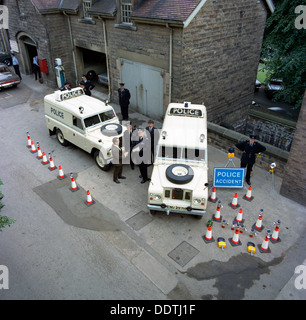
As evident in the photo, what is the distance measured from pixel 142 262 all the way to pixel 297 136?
19.0 ft

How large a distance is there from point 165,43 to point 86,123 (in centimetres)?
486

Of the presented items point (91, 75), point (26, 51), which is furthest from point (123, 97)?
point (26, 51)

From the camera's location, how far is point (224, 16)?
12477mm

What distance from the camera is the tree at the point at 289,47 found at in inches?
575

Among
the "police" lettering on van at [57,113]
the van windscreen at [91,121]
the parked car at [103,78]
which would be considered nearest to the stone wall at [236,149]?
the van windscreen at [91,121]

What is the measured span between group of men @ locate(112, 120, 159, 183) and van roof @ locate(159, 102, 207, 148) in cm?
74

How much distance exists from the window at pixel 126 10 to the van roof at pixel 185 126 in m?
6.03

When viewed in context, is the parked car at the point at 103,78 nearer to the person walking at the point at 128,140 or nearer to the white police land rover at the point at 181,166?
the person walking at the point at 128,140

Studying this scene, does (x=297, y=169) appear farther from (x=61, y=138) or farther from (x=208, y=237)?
(x=61, y=138)

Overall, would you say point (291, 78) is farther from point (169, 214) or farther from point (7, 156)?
point (7, 156)

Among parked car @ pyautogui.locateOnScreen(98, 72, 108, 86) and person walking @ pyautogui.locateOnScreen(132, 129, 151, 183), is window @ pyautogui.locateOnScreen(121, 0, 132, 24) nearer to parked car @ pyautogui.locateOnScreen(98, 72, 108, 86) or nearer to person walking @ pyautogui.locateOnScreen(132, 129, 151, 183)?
parked car @ pyautogui.locateOnScreen(98, 72, 108, 86)

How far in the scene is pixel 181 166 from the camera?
8.35 meters

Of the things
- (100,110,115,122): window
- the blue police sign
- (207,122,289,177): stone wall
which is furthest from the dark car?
the blue police sign

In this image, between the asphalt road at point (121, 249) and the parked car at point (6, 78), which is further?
the parked car at point (6, 78)
